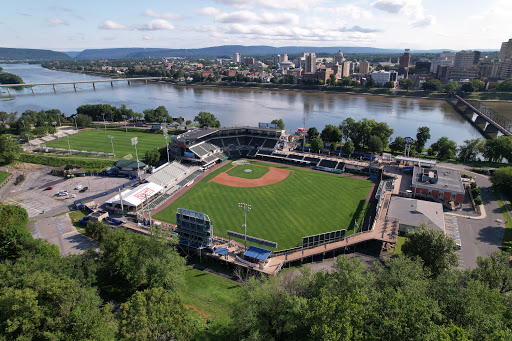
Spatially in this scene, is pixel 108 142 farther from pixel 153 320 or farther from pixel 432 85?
pixel 432 85

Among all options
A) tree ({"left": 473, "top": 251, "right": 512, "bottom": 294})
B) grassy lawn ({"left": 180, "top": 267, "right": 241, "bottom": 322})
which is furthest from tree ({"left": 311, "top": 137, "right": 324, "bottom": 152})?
tree ({"left": 473, "top": 251, "right": 512, "bottom": 294})

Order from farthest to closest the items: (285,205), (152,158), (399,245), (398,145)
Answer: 1. (398,145)
2. (152,158)
3. (285,205)
4. (399,245)

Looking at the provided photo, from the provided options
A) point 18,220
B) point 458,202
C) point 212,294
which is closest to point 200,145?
point 18,220

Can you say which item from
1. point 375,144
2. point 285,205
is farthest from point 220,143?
point 375,144

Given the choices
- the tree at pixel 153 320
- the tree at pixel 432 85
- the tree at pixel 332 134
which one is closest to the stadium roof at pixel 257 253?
the tree at pixel 153 320

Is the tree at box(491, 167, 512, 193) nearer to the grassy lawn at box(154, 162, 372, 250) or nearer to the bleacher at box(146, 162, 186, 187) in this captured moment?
the grassy lawn at box(154, 162, 372, 250)

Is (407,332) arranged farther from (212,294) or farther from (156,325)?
(212,294)
